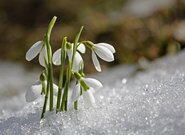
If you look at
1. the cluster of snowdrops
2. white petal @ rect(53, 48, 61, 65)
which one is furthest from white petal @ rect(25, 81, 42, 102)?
white petal @ rect(53, 48, 61, 65)

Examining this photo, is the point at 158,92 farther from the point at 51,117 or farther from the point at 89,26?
the point at 89,26

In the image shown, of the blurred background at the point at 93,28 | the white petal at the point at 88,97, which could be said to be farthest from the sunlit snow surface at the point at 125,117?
the blurred background at the point at 93,28

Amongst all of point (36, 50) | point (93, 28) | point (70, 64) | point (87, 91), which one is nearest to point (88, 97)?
point (87, 91)

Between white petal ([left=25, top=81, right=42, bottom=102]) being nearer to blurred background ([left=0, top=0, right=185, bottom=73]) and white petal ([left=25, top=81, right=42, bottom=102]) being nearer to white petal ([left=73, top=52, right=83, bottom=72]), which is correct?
white petal ([left=73, top=52, right=83, bottom=72])

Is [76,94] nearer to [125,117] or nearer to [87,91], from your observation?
[87,91]

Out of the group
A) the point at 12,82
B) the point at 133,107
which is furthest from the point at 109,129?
the point at 12,82

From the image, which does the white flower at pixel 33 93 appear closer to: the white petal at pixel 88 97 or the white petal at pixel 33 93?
the white petal at pixel 33 93

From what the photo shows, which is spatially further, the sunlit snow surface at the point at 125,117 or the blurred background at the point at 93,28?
the blurred background at the point at 93,28

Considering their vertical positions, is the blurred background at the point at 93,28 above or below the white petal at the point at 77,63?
above

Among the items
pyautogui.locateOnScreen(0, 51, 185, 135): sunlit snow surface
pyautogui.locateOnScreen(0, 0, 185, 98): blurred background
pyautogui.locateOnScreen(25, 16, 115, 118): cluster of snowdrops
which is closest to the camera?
pyautogui.locateOnScreen(0, 51, 185, 135): sunlit snow surface
